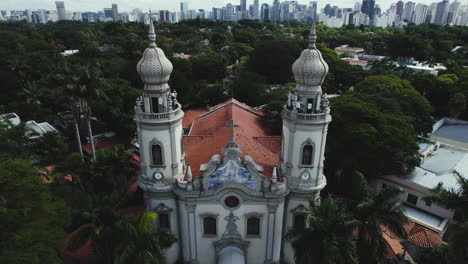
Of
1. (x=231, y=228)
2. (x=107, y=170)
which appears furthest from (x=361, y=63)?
(x=107, y=170)

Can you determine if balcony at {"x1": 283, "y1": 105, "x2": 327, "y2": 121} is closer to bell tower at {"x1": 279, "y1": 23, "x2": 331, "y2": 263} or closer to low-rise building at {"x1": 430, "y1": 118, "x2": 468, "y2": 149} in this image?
bell tower at {"x1": 279, "y1": 23, "x2": 331, "y2": 263}

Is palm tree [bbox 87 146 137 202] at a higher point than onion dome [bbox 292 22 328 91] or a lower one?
lower

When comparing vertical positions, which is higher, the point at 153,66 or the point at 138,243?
the point at 153,66

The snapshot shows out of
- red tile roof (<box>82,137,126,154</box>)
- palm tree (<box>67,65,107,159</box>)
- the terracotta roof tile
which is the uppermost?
palm tree (<box>67,65,107,159</box>)

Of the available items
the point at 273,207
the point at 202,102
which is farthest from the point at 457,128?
the point at 273,207

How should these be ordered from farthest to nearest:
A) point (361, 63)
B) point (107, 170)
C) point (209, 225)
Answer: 1. point (361, 63)
2. point (107, 170)
3. point (209, 225)

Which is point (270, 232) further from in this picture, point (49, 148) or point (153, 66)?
point (49, 148)

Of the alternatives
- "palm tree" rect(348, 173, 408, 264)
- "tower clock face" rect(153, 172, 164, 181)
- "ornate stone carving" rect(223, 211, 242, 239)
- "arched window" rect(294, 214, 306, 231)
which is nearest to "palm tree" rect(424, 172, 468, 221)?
"palm tree" rect(348, 173, 408, 264)
